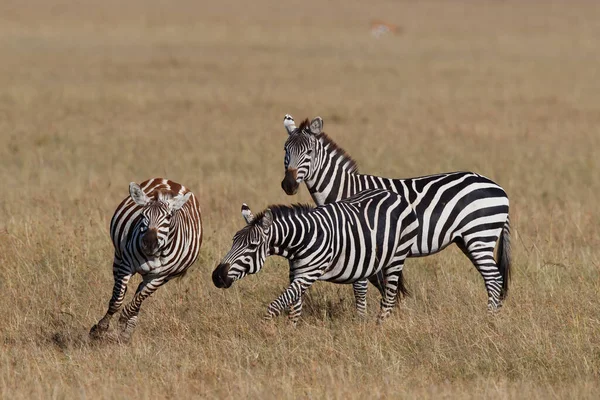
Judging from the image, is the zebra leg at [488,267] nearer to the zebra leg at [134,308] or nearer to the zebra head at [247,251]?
the zebra head at [247,251]

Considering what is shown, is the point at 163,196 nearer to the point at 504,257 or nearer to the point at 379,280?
the point at 379,280

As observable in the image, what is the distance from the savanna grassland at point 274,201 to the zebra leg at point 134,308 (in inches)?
10.4

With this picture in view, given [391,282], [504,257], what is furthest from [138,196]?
[504,257]

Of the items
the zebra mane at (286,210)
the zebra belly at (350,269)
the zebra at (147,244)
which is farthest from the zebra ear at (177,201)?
the zebra belly at (350,269)

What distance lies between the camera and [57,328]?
8.58 m

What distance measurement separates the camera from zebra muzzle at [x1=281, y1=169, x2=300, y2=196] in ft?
Answer: 28.9

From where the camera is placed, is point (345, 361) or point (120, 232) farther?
point (120, 232)

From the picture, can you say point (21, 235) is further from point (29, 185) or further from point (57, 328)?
point (29, 185)

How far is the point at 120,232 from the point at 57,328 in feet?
3.37

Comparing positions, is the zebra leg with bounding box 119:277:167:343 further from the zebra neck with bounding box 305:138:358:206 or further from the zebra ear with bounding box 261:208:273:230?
the zebra neck with bounding box 305:138:358:206

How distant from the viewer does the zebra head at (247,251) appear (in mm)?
7379

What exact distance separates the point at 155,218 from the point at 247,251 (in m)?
0.78

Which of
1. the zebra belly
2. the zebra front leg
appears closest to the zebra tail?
the zebra belly

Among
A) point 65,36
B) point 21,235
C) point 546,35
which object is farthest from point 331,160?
point 546,35
